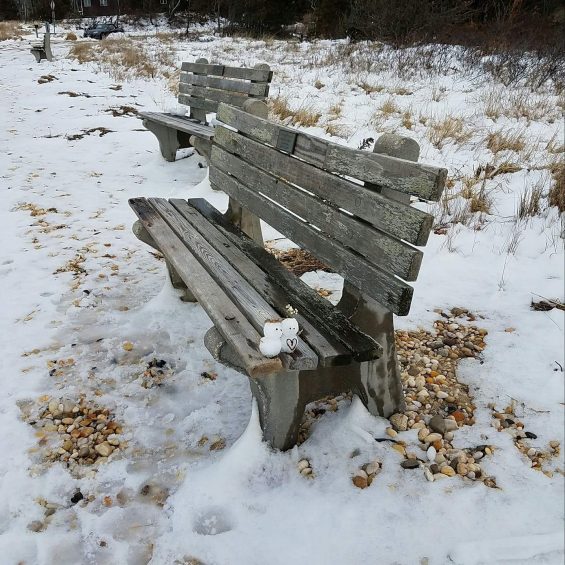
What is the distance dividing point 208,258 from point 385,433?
49.5 inches

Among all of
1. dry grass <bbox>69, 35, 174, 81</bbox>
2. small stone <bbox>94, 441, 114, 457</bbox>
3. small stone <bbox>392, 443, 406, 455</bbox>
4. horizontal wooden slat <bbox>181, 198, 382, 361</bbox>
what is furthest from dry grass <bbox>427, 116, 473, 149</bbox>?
dry grass <bbox>69, 35, 174, 81</bbox>

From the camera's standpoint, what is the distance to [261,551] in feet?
5.64

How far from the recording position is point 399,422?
86.6 inches

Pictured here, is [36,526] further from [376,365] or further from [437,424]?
[437,424]

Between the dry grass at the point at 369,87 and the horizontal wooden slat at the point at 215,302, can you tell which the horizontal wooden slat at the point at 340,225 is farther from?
the dry grass at the point at 369,87

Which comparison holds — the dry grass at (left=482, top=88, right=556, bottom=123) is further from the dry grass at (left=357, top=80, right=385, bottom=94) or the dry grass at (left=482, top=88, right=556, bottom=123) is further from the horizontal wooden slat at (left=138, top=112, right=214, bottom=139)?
the horizontal wooden slat at (left=138, top=112, right=214, bottom=139)

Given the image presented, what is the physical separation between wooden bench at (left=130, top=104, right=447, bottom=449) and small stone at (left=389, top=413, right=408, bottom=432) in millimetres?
36

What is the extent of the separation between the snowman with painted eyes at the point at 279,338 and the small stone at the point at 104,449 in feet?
3.42

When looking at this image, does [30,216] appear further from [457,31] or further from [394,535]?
[457,31]

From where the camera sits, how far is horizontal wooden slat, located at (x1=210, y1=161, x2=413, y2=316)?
1760 mm

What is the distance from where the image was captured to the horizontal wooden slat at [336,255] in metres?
1.76

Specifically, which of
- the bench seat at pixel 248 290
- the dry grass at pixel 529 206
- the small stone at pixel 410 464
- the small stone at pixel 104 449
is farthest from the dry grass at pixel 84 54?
the small stone at pixel 410 464

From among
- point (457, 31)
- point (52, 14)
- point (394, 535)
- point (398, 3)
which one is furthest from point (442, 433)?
point (52, 14)

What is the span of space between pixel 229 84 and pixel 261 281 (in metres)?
3.65
